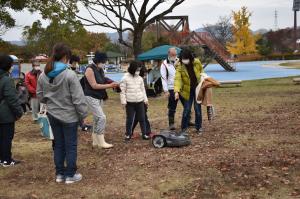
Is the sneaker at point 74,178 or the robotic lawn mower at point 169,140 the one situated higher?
the robotic lawn mower at point 169,140

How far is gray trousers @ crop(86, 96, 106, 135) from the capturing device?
293 inches

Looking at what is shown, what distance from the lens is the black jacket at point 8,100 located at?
6.34 meters

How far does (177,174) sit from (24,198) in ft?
6.25

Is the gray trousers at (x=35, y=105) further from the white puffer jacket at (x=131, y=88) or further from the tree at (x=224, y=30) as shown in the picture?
the tree at (x=224, y=30)

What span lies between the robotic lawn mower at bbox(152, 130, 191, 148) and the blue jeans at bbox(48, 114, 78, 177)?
2040 millimetres

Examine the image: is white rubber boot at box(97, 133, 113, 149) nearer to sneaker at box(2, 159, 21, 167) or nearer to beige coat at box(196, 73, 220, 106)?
sneaker at box(2, 159, 21, 167)

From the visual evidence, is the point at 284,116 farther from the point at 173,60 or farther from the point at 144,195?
the point at 144,195

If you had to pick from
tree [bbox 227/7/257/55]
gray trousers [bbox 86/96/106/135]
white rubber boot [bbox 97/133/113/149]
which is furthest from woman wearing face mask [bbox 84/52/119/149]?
tree [bbox 227/7/257/55]

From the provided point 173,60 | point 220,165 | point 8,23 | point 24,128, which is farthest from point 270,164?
point 8,23

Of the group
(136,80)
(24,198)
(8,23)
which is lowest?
(24,198)

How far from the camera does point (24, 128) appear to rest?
34.2ft

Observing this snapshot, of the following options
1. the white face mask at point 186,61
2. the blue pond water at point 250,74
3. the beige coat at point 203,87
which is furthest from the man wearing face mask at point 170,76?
the blue pond water at point 250,74

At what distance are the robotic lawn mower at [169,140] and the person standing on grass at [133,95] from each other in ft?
2.89

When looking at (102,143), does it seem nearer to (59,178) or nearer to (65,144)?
(59,178)
